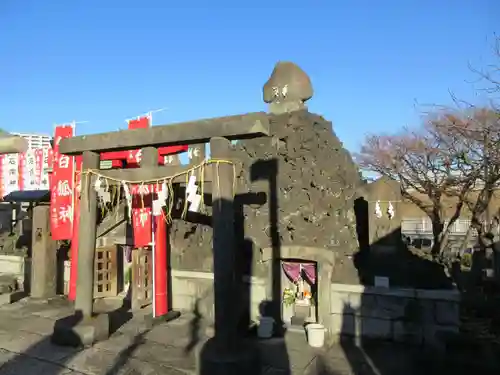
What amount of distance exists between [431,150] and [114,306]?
1732 cm

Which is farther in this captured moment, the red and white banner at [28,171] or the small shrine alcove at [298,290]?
the red and white banner at [28,171]

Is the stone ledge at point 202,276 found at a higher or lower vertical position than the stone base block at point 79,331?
higher

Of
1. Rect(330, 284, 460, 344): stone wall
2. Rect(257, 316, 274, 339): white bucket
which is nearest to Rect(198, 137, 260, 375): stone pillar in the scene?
Rect(257, 316, 274, 339): white bucket

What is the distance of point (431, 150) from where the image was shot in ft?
69.9

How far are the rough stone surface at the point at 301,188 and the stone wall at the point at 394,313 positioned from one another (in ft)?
3.12

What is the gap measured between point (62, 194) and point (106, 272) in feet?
10.1

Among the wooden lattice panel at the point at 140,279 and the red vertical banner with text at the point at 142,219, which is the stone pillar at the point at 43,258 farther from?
the red vertical banner with text at the point at 142,219

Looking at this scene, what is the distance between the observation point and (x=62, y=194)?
13.1 m

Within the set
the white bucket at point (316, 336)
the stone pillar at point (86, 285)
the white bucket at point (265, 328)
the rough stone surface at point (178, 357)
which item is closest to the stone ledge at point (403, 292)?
the rough stone surface at point (178, 357)

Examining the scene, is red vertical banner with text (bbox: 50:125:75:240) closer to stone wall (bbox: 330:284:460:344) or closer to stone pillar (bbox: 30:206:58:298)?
stone pillar (bbox: 30:206:58:298)

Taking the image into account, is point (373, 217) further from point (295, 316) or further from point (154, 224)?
point (154, 224)

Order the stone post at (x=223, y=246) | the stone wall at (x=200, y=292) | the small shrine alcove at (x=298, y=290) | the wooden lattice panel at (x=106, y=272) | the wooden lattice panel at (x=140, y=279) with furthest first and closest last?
the wooden lattice panel at (x=106, y=272)
the wooden lattice panel at (x=140, y=279)
the stone wall at (x=200, y=292)
the small shrine alcove at (x=298, y=290)
the stone post at (x=223, y=246)

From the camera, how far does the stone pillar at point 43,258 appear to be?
14.0 metres

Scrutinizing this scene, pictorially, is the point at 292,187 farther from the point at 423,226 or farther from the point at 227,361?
the point at 423,226
